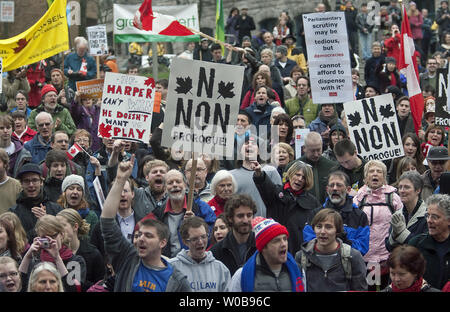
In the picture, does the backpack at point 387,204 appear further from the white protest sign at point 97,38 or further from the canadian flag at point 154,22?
the white protest sign at point 97,38

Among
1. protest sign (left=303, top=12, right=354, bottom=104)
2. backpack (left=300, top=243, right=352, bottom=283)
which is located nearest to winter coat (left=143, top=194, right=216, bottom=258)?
backpack (left=300, top=243, right=352, bottom=283)

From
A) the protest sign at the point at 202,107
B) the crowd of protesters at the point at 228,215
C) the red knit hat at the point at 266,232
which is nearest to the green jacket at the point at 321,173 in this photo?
the crowd of protesters at the point at 228,215

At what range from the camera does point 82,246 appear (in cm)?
827

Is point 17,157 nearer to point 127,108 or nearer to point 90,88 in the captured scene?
point 127,108

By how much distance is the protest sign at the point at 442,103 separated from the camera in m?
11.3

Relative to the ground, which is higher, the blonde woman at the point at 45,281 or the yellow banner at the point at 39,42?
the yellow banner at the point at 39,42

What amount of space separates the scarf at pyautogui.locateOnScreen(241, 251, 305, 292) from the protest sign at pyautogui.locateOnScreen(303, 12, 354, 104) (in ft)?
15.8

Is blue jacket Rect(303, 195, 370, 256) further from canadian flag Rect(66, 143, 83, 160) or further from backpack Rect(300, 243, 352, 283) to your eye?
canadian flag Rect(66, 143, 83, 160)

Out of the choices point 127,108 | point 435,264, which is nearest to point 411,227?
point 435,264

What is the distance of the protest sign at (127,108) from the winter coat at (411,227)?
8.77ft

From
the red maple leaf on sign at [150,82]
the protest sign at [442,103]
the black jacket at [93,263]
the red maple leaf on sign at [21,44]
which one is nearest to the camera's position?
the black jacket at [93,263]

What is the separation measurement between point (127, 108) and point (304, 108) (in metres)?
4.97

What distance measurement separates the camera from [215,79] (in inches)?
347
